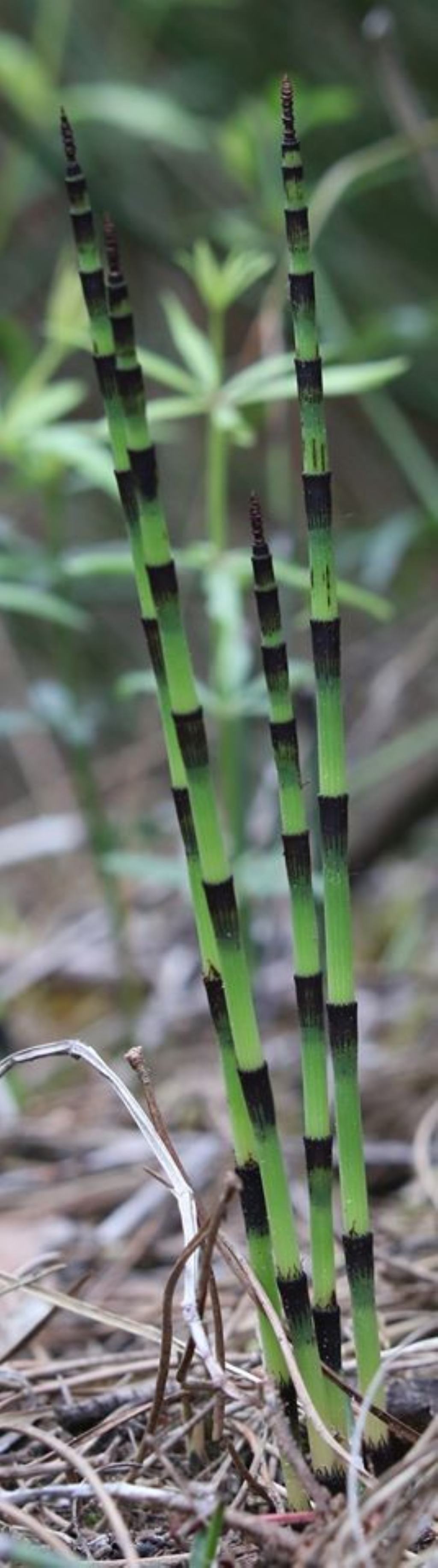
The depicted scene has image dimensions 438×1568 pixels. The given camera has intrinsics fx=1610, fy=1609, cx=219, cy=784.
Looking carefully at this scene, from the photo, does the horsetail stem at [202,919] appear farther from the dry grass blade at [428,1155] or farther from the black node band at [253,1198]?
the dry grass blade at [428,1155]

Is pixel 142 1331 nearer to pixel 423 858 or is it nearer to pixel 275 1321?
pixel 275 1321

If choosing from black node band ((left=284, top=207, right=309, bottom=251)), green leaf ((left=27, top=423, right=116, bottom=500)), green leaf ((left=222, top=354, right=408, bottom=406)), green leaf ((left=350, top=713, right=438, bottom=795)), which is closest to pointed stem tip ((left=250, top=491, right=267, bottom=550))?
black node band ((left=284, top=207, right=309, bottom=251))

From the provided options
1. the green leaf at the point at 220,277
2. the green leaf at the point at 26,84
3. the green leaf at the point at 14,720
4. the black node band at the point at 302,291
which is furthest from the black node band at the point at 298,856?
the green leaf at the point at 26,84

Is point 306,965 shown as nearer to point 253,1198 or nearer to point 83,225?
point 253,1198

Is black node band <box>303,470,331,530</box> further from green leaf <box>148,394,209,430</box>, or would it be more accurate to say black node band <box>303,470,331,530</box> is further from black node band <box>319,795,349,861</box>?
green leaf <box>148,394,209,430</box>

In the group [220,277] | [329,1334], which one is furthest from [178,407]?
[329,1334]
